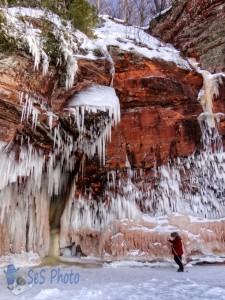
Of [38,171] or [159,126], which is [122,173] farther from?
[38,171]

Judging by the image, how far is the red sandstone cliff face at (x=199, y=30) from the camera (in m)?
10.1

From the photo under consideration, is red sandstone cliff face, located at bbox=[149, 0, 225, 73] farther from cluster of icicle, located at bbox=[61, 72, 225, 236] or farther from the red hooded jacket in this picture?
the red hooded jacket

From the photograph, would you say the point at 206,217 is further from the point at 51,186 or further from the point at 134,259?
the point at 51,186

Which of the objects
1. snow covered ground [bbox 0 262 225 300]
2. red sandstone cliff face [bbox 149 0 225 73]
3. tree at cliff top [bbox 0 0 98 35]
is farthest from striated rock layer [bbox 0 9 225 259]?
Answer: snow covered ground [bbox 0 262 225 300]

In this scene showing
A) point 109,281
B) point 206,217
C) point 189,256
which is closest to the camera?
point 109,281

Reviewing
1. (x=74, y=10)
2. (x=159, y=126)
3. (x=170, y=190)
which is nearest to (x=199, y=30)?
(x=159, y=126)

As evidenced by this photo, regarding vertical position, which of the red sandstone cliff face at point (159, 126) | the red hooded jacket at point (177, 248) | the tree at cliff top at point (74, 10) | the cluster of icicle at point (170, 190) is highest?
the tree at cliff top at point (74, 10)

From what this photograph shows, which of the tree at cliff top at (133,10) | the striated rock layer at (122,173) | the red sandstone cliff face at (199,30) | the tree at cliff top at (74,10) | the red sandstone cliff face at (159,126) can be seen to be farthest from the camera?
the tree at cliff top at (133,10)

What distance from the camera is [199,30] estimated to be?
1062 cm

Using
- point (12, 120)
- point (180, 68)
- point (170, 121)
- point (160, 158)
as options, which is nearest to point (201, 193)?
point (160, 158)

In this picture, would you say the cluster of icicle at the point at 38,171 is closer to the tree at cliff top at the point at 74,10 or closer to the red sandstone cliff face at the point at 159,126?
the red sandstone cliff face at the point at 159,126

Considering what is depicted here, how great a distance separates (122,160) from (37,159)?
256 cm

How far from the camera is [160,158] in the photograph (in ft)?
31.1

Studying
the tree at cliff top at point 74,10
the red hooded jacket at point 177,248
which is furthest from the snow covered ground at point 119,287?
the tree at cliff top at point 74,10
